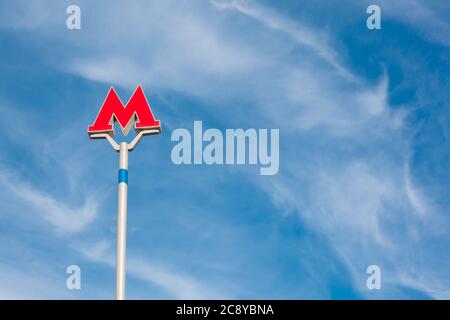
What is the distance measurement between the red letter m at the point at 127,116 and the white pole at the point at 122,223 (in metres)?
0.64

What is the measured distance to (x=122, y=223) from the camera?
16984 mm

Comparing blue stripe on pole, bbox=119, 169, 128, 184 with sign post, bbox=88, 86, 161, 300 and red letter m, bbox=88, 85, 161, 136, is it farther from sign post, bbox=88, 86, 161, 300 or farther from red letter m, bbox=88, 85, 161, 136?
red letter m, bbox=88, 85, 161, 136

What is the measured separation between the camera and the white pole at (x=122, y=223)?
16109 mm

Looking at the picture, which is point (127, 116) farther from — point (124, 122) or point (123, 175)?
point (123, 175)

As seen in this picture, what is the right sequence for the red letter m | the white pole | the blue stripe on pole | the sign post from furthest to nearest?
1. the red letter m
2. the sign post
3. the blue stripe on pole
4. the white pole

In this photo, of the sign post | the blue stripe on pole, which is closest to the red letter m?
the sign post

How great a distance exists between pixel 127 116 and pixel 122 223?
3.06 metres

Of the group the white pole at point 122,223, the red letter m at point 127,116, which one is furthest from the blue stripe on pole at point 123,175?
the red letter m at point 127,116

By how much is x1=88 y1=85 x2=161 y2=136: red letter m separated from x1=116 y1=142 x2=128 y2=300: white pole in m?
0.64

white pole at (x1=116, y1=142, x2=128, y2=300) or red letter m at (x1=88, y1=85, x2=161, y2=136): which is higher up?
red letter m at (x1=88, y1=85, x2=161, y2=136)

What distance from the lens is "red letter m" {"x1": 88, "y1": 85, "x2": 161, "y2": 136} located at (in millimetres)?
18078
